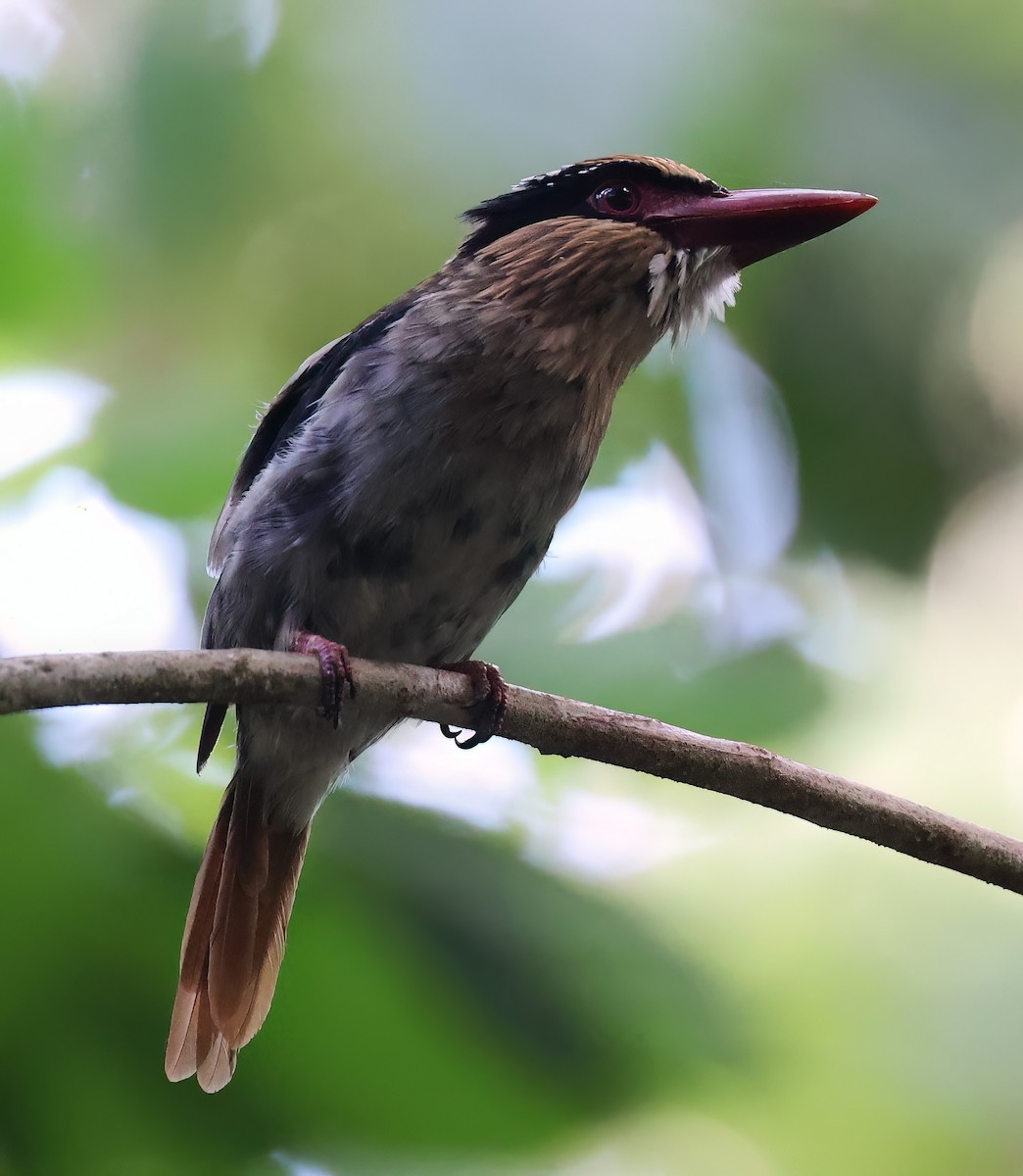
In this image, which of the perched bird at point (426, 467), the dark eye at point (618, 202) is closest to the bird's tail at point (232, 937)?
the perched bird at point (426, 467)

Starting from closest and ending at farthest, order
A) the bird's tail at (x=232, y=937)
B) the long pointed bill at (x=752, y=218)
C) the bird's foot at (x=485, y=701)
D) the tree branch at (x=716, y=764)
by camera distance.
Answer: the tree branch at (x=716, y=764), the bird's foot at (x=485, y=701), the long pointed bill at (x=752, y=218), the bird's tail at (x=232, y=937)

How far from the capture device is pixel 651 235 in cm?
189

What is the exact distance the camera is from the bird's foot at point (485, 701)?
5.54ft

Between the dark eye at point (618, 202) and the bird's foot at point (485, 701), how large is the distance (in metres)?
0.75

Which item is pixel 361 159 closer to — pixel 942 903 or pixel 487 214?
pixel 487 214

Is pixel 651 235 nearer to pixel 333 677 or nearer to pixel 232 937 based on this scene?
pixel 333 677

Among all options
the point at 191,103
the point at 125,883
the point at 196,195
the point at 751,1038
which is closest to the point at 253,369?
the point at 196,195

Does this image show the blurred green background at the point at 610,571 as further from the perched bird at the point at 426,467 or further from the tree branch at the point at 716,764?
the tree branch at the point at 716,764

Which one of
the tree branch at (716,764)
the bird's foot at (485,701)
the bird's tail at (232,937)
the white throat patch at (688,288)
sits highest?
the white throat patch at (688,288)

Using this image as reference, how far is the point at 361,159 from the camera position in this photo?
2.93 meters

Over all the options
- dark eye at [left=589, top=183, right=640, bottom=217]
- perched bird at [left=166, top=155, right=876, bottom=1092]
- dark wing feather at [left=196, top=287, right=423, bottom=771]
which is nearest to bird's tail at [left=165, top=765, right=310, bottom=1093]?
perched bird at [left=166, top=155, right=876, bottom=1092]

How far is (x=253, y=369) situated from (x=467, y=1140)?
1723 millimetres

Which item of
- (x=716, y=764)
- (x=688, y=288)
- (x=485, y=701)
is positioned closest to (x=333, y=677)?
(x=485, y=701)

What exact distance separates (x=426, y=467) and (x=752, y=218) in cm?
65
